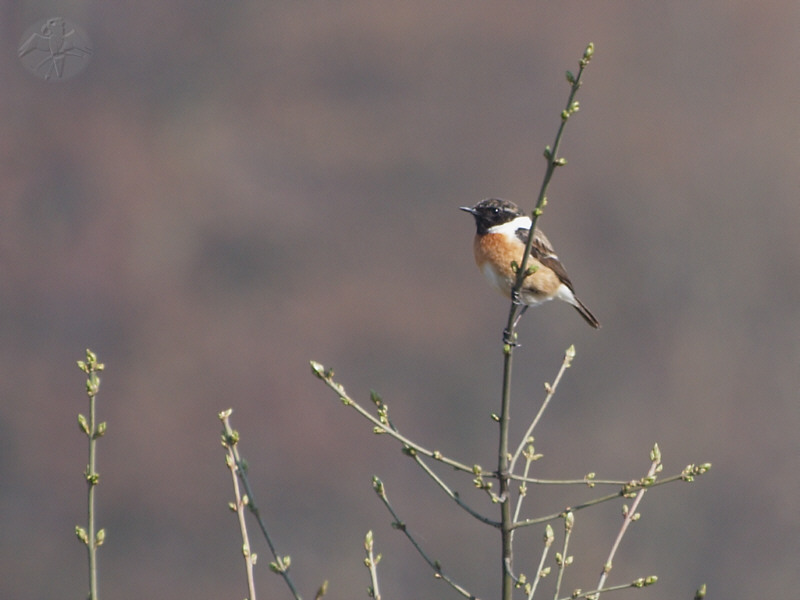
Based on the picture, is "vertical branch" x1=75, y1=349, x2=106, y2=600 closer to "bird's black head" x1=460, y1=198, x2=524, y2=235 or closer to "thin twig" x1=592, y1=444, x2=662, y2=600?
"thin twig" x1=592, y1=444, x2=662, y2=600

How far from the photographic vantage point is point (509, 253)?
475cm

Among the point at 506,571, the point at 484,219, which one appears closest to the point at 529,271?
the point at 506,571

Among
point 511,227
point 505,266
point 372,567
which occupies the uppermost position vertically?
point 511,227

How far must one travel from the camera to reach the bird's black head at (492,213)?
16.2ft

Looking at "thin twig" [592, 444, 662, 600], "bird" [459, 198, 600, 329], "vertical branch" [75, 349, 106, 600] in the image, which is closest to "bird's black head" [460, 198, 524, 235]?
"bird" [459, 198, 600, 329]

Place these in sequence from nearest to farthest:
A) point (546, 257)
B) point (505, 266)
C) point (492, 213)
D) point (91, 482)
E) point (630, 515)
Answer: point (91, 482) < point (630, 515) < point (505, 266) < point (492, 213) < point (546, 257)

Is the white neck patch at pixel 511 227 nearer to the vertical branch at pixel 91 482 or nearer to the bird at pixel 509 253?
the bird at pixel 509 253


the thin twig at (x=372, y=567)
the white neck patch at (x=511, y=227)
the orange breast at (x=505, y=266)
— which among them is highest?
the white neck patch at (x=511, y=227)

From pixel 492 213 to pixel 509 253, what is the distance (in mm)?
301

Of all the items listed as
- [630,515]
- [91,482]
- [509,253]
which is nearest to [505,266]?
[509,253]

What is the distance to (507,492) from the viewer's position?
288 centimetres

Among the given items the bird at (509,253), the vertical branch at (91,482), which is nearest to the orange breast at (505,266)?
the bird at (509,253)

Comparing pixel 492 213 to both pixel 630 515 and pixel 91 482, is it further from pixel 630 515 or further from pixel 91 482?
pixel 91 482

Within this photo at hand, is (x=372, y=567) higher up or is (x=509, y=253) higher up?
(x=509, y=253)
